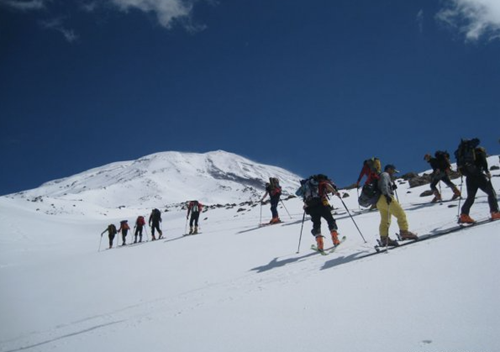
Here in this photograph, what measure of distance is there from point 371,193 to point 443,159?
8.33 meters

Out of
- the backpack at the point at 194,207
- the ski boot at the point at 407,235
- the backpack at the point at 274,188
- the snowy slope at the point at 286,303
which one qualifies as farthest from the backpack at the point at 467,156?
the backpack at the point at 194,207

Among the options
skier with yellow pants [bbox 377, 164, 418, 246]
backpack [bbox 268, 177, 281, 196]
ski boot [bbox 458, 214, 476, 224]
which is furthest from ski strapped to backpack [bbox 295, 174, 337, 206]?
backpack [bbox 268, 177, 281, 196]

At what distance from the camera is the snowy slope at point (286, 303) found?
260cm

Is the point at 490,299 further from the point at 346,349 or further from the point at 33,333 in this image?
the point at 33,333

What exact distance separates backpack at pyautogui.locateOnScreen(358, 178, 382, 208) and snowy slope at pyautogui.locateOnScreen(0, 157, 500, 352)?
3.62ft

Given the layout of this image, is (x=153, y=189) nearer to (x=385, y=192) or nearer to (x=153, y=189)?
(x=153, y=189)

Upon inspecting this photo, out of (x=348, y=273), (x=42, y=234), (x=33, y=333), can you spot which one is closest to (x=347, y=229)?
(x=348, y=273)

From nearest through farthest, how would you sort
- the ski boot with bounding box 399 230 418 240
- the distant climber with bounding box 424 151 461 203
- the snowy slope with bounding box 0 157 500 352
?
the snowy slope with bounding box 0 157 500 352 → the ski boot with bounding box 399 230 418 240 → the distant climber with bounding box 424 151 461 203

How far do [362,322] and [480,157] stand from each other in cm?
689

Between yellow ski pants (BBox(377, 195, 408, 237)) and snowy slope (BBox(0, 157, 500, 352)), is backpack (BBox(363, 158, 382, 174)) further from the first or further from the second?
snowy slope (BBox(0, 157, 500, 352))

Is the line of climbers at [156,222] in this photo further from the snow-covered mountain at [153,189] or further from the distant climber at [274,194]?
the snow-covered mountain at [153,189]

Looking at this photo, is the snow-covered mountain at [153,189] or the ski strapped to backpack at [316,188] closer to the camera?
the ski strapped to backpack at [316,188]

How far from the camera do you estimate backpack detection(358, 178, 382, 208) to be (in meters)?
6.52

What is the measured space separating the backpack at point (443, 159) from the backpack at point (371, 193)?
808 centimetres
